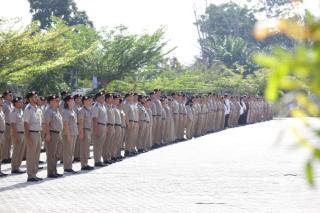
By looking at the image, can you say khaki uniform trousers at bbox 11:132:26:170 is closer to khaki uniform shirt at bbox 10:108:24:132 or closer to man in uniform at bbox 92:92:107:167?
khaki uniform shirt at bbox 10:108:24:132

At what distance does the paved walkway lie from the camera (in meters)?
9.48

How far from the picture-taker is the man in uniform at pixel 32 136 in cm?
1302

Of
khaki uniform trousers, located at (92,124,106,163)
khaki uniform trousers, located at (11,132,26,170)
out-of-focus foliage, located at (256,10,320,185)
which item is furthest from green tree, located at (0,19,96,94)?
out-of-focus foliage, located at (256,10,320,185)

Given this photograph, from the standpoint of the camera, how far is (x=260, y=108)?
4428 centimetres

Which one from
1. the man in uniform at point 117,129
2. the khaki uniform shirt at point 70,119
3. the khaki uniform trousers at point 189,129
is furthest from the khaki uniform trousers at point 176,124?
the khaki uniform shirt at point 70,119

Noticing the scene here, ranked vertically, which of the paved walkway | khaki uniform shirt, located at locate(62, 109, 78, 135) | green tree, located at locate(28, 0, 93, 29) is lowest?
the paved walkway

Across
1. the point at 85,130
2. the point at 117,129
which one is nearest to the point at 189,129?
the point at 117,129

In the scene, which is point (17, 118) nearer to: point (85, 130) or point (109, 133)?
point (85, 130)

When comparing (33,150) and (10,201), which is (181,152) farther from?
(10,201)

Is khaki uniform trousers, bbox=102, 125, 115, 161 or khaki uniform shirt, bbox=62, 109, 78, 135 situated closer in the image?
khaki uniform shirt, bbox=62, 109, 78, 135

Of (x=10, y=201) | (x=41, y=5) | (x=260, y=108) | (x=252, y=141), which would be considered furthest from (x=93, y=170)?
(x=41, y=5)

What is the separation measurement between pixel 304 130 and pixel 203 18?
76.8m

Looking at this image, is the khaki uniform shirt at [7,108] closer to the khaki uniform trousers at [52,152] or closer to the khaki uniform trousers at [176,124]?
the khaki uniform trousers at [52,152]

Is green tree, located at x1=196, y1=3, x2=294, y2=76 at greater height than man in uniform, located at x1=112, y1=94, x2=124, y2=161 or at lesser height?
greater
